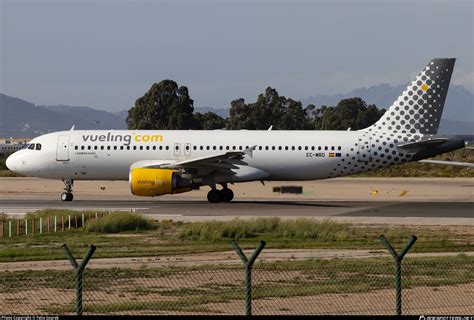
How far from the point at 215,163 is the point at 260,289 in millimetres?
25461

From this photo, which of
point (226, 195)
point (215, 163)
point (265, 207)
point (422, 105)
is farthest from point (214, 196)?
point (422, 105)

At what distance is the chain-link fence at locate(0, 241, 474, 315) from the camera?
61.4ft

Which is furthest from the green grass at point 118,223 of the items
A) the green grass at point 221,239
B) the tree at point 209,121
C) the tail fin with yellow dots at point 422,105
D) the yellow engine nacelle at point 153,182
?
the tree at point 209,121

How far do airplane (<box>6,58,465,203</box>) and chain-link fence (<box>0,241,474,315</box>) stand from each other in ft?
72.0

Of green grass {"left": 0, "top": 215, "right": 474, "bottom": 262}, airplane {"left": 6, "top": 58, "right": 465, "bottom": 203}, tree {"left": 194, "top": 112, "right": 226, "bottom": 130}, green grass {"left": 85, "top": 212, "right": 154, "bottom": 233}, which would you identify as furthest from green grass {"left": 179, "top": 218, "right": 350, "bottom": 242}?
tree {"left": 194, "top": 112, "right": 226, "bottom": 130}

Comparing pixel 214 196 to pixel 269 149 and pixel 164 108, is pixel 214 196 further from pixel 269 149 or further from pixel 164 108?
pixel 164 108

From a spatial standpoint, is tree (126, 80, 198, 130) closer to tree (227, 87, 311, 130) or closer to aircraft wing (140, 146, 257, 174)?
tree (227, 87, 311, 130)

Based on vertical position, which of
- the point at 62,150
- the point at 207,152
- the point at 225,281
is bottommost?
the point at 225,281

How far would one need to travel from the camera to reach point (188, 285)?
21.5 m

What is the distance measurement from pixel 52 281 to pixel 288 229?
12732 mm

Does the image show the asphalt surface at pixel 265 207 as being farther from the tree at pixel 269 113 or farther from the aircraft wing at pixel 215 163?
the tree at pixel 269 113

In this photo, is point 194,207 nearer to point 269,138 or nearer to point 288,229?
point 269,138

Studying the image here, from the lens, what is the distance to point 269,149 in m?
47.8

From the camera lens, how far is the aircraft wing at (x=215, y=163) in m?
45.6
